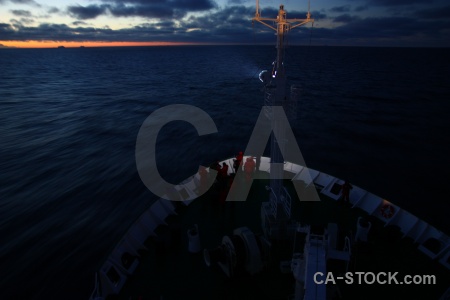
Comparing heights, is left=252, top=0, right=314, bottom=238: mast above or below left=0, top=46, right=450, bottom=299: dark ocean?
above

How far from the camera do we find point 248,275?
1062 centimetres

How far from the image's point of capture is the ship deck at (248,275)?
32.9 ft

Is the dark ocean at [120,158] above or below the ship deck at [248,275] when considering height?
below

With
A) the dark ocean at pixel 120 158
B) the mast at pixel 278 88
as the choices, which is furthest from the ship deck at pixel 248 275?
the dark ocean at pixel 120 158

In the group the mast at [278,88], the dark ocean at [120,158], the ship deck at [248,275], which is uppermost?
the mast at [278,88]

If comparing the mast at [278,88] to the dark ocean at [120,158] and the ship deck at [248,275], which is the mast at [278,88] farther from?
the dark ocean at [120,158]

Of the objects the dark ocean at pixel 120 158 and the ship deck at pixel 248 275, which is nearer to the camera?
the ship deck at pixel 248 275

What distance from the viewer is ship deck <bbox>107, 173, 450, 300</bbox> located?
1002 cm

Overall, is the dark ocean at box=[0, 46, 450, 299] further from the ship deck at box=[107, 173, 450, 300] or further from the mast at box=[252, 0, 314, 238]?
the ship deck at box=[107, 173, 450, 300]

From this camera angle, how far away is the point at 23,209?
22203mm

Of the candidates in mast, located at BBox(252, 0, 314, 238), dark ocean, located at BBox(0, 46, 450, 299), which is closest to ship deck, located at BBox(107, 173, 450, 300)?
mast, located at BBox(252, 0, 314, 238)

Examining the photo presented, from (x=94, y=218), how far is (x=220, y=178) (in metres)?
11.6

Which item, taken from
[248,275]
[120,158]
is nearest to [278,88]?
[248,275]

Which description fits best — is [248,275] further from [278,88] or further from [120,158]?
[120,158]
